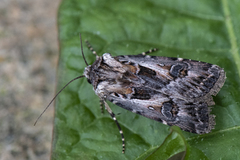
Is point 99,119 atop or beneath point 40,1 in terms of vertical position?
beneath

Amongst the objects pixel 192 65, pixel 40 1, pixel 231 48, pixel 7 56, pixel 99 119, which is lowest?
A: pixel 7 56

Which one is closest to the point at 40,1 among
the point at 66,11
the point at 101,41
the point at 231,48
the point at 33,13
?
the point at 33,13

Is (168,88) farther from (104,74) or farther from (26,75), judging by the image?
(26,75)

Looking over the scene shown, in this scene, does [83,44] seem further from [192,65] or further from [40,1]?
[40,1]

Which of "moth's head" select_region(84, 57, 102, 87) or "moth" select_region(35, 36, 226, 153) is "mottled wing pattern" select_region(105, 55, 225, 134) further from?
"moth's head" select_region(84, 57, 102, 87)

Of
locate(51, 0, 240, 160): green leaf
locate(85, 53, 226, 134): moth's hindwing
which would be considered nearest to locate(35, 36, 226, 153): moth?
locate(85, 53, 226, 134): moth's hindwing

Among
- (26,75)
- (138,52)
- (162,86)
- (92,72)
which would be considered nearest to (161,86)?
(162,86)
